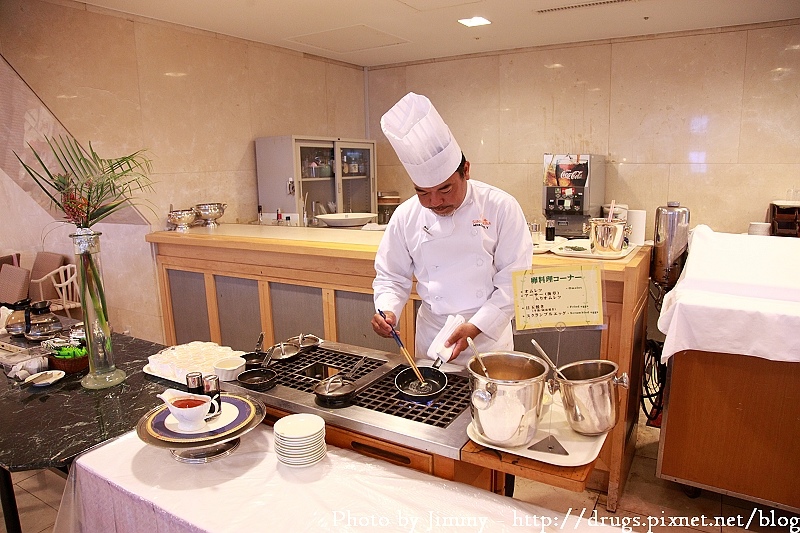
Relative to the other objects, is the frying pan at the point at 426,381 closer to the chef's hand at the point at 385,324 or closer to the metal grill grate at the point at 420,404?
the metal grill grate at the point at 420,404

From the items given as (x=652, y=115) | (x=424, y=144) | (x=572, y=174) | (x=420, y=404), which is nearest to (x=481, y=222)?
(x=424, y=144)

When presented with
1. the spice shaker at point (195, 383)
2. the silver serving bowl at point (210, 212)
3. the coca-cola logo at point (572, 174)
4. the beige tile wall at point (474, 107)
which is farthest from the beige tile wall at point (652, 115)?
the spice shaker at point (195, 383)

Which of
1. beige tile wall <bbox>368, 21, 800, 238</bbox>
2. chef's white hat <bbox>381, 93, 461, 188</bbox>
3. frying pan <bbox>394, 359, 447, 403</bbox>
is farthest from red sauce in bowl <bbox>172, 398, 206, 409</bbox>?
beige tile wall <bbox>368, 21, 800, 238</bbox>

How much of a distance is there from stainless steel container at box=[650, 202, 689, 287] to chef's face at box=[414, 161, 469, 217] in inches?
A: 63.6

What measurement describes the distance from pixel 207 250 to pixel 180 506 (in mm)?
2896

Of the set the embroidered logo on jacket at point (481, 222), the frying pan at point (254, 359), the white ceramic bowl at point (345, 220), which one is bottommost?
the frying pan at point (254, 359)

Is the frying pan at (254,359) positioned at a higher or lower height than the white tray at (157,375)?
higher

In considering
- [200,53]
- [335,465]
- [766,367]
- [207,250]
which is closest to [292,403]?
[335,465]

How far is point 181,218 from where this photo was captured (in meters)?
4.23

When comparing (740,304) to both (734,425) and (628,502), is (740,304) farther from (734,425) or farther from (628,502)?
(628,502)

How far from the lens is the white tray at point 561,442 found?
1220 mm

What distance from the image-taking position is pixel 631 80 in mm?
5043

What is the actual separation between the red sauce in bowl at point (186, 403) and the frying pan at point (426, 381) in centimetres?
58

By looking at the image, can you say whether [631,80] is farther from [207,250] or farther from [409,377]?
[409,377]
